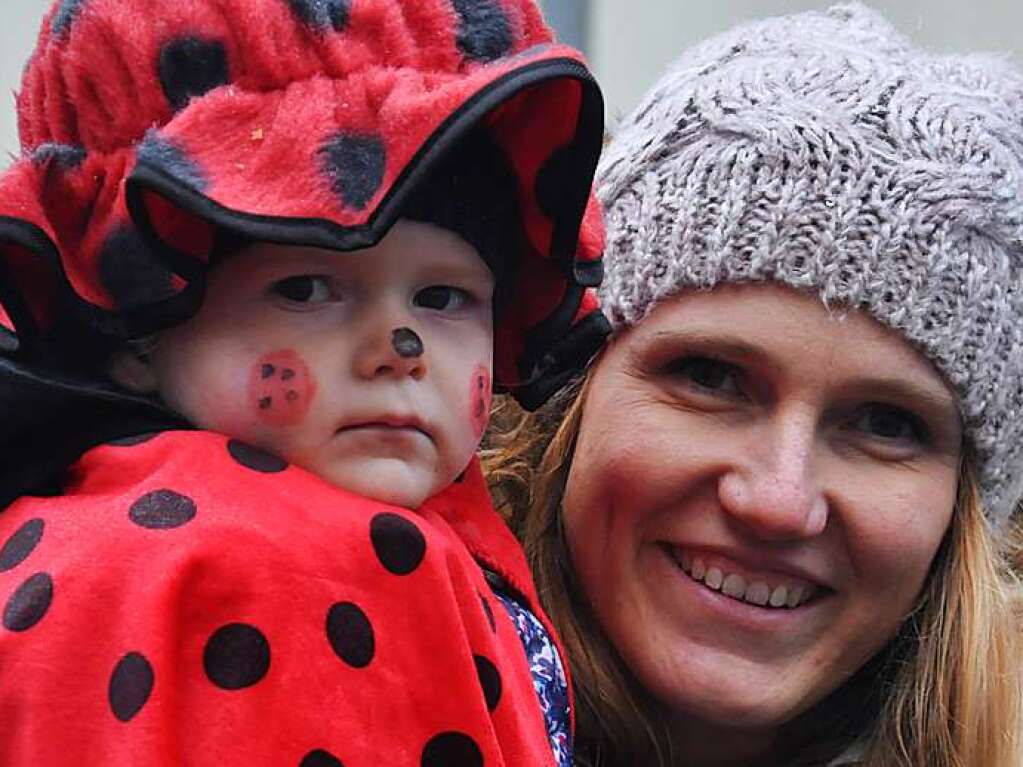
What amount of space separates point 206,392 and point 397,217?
0.21 metres

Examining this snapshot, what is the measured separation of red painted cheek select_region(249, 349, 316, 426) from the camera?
→ 121 centimetres

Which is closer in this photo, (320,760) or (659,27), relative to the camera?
(320,760)

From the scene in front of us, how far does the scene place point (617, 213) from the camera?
1.83 m

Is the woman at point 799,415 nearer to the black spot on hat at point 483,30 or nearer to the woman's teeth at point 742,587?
the woman's teeth at point 742,587

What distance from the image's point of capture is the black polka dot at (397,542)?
1.21 meters

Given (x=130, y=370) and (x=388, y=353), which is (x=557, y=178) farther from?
(x=130, y=370)

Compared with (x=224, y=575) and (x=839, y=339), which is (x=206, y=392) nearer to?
(x=224, y=575)

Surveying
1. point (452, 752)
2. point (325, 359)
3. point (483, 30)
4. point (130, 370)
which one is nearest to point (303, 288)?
point (325, 359)

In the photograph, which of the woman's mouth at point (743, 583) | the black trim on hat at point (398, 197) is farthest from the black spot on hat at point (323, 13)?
the woman's mouth at point (743, 583)

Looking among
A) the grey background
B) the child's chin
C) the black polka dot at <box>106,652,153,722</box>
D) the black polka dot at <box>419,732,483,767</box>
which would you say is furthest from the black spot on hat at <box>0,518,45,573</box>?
the grey background

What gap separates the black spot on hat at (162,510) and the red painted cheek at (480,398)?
0.91 ft

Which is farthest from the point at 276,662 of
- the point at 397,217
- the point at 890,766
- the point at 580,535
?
the point at 890,766

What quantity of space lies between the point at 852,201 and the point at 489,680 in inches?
28.1

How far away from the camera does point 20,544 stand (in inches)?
45.3
